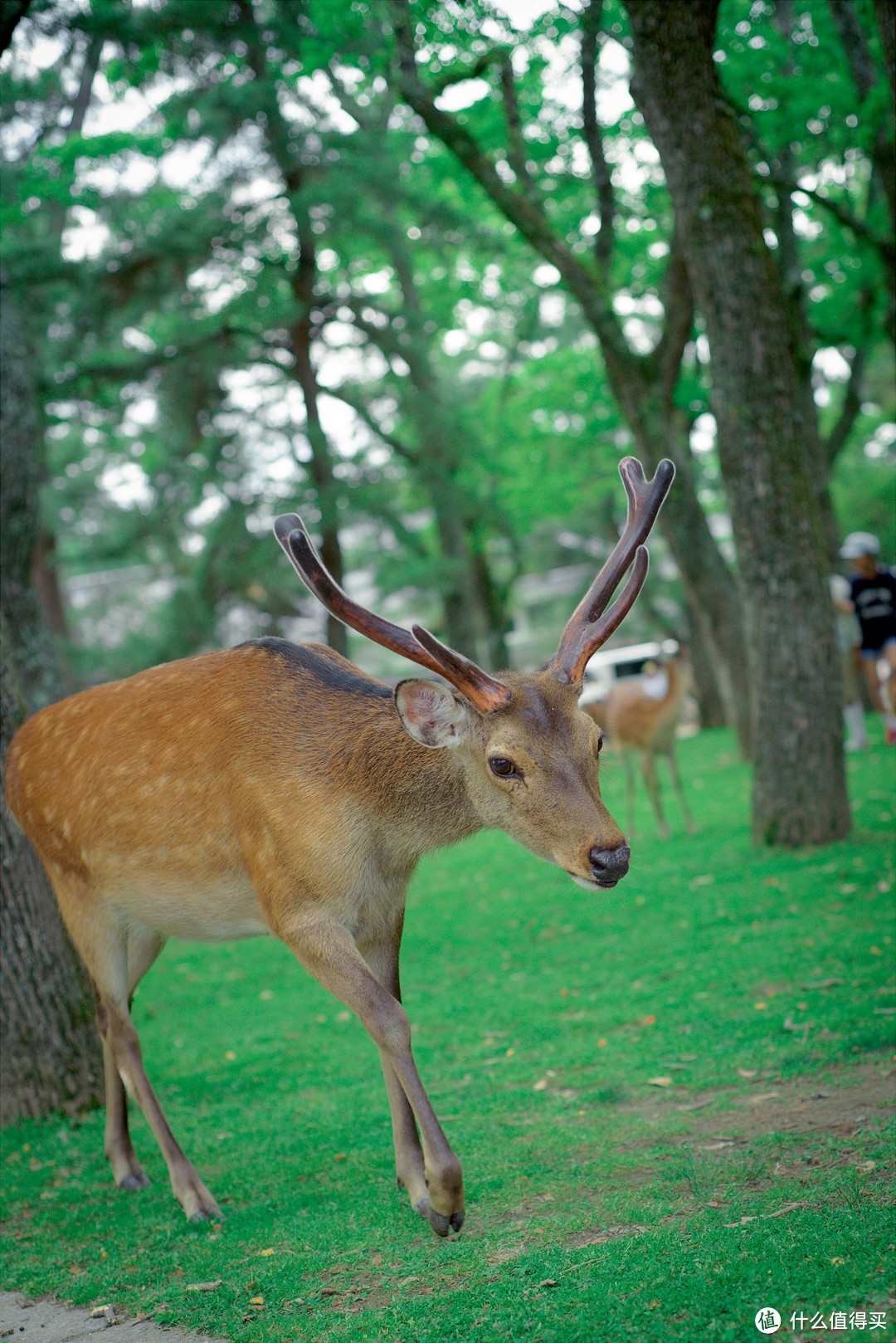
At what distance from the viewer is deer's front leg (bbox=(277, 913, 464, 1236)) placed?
12.6 feet

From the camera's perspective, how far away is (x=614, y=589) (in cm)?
455

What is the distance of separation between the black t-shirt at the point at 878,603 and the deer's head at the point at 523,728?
9003 millimetres

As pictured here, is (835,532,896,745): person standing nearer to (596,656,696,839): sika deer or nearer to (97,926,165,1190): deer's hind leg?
(596,656,696,839): sika deer

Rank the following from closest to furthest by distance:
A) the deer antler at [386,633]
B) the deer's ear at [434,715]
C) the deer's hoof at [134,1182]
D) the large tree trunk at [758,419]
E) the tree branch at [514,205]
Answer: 1. the deer antler at [386,633]
2. the deer's ear at [434,715]
3. the deer's hoof at [134,1182]
4. the large tree trunk at [758,419]
5. the tree branch at [514,205]

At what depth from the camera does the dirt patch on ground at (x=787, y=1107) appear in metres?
4.32

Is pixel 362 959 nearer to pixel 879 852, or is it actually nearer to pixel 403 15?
pixel 879 852

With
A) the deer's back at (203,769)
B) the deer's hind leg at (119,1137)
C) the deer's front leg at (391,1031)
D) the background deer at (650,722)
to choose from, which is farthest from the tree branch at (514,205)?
the deer's front leg at (391,1031)

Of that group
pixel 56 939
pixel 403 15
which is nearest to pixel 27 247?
pixel 403 15

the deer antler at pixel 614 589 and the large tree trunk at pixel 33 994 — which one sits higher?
the deer antler at pixel 614 589

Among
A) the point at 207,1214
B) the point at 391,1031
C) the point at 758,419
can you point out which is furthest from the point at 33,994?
the point at 758,419

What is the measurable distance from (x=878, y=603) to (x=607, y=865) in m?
9.93

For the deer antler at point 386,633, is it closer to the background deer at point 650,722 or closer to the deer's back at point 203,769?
the deer's back at point 203,769

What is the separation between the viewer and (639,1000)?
20.9ft

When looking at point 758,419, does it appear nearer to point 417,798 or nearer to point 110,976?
point 417,798
